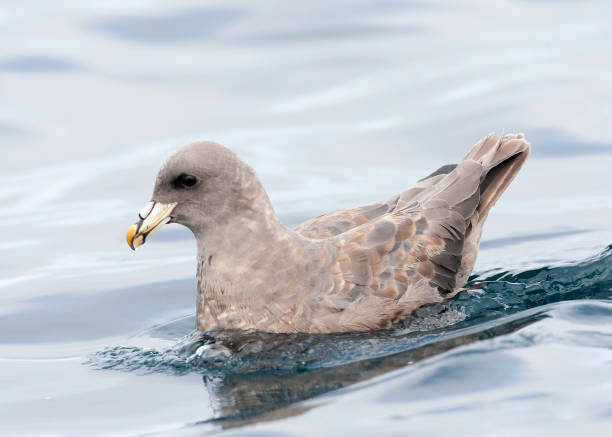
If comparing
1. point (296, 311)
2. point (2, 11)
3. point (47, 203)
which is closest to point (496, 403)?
point (296, 311)

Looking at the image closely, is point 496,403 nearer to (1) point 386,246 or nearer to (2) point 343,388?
(2) point 343,388

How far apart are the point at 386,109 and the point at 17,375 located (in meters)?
6.31

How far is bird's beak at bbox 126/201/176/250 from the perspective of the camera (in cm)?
643

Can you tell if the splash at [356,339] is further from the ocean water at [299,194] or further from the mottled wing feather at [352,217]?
the mottled wing feather at [352,217]

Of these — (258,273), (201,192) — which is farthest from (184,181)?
(258,273)

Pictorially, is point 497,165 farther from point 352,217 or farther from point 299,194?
point 299,194

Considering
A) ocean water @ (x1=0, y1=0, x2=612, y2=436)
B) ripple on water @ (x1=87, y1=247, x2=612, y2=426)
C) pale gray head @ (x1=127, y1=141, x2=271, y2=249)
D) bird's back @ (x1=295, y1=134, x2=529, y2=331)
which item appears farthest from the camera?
bird's back @ (x1=295, y1=134, x2=529, y2=331)

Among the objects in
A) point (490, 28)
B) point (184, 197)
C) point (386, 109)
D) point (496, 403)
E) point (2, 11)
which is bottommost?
point (496, 403)

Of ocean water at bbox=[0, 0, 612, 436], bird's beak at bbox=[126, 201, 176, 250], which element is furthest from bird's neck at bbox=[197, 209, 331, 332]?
bird's beak at bbox=[126, 201, 176, 250]

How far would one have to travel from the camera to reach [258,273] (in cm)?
661

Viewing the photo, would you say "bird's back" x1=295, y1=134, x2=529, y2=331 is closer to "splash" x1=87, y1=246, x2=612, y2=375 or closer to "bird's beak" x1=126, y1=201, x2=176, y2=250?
"splash" x1=87, y1=246, x2=612, y2=375

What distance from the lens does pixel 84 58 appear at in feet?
45.2

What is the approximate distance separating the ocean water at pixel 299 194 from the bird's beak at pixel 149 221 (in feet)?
A: 2.48

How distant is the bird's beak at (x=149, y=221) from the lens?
6430 millimetres
